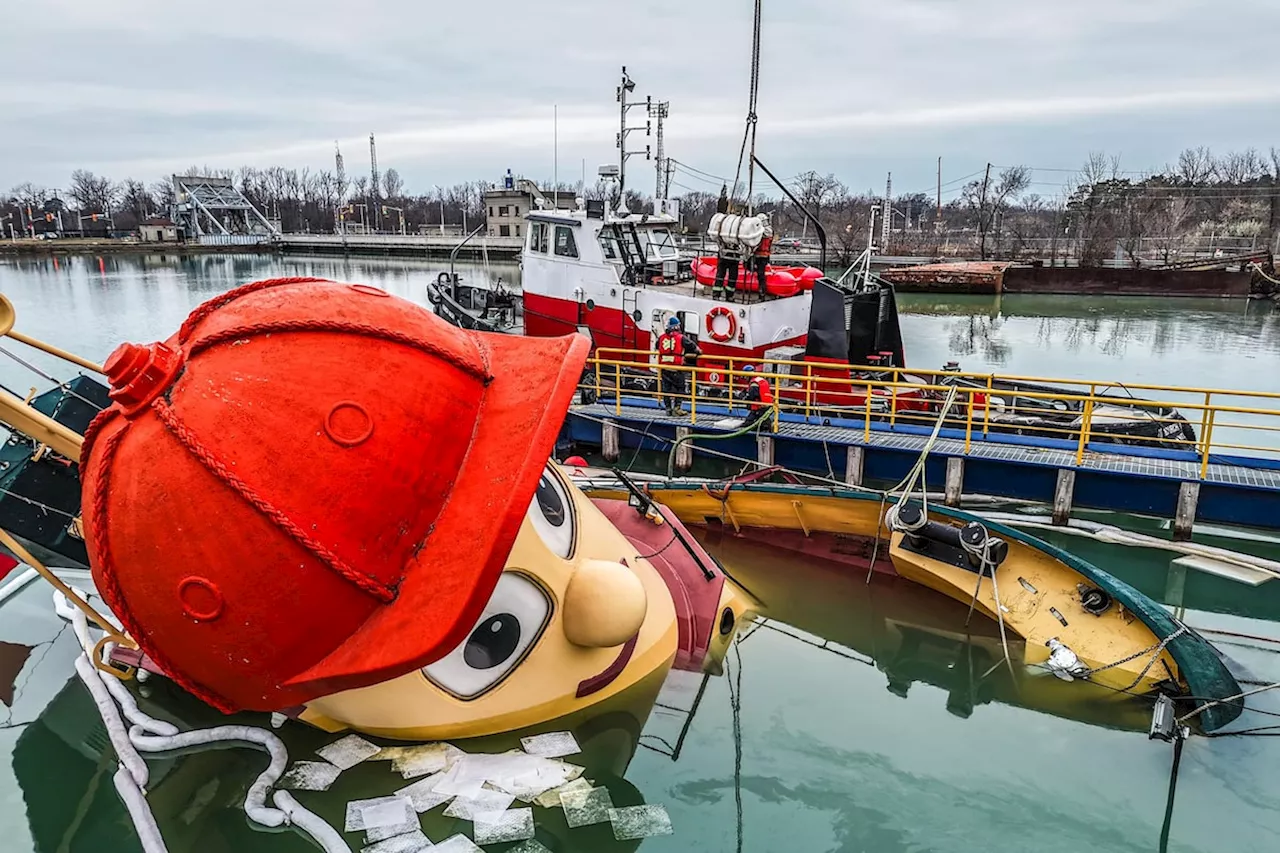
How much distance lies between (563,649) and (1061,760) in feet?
12.5

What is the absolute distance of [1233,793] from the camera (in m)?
5.49

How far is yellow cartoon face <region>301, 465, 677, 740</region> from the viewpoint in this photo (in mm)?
4941

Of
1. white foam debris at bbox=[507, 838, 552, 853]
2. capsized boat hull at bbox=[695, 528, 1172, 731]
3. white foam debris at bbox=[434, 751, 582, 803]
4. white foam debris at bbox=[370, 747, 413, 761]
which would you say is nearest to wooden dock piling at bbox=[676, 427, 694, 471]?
capsized boat hull at bbox=[695, 528, 1172, 731]

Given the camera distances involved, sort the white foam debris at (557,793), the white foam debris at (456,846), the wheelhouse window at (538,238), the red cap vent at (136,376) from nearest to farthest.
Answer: the red cap vent at (136,376) < the white foam debris at (456,846) < the white foam debris at (557,793) < the wheelhouse window at (538,238)

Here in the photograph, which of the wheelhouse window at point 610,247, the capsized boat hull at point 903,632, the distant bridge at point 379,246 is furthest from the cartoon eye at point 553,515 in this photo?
the distant bridge at point 379,246

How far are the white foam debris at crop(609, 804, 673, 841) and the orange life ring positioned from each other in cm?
1004

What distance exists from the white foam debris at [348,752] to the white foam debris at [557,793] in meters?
1.18

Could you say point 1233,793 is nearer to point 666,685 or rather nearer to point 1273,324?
point 666,685

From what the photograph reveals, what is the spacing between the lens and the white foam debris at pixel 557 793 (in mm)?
5207

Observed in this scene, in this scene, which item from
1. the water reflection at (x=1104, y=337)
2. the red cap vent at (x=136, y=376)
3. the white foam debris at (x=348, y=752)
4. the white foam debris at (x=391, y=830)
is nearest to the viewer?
the red cap vent at (x=136, y=376)

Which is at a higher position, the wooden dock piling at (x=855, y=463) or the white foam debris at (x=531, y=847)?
the wooden dock piling at (x=855, y=463)

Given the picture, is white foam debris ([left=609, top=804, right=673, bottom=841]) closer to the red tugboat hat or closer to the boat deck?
the red tugboat hat

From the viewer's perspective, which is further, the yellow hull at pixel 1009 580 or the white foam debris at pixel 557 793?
the yellow hull at pixel 1009 580

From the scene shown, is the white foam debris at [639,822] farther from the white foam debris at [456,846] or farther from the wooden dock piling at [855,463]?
the wooden dock piling at [855,463]
